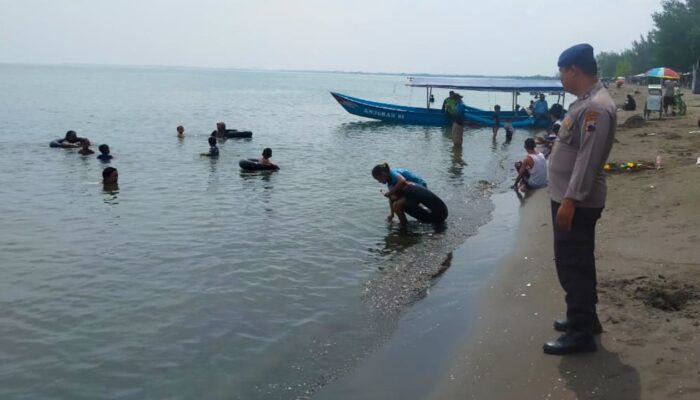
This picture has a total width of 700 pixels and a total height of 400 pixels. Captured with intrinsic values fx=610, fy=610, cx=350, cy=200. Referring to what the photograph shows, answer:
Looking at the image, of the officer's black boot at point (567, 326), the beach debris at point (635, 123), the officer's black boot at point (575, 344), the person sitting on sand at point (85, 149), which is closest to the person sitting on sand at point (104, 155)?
→ the person sitting on sand at point (85, 149)

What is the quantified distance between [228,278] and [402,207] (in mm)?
3979

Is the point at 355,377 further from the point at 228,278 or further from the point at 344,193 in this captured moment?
the point at 344,193

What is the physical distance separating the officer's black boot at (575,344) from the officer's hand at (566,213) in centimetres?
95

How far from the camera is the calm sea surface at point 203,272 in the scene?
587 centimetres

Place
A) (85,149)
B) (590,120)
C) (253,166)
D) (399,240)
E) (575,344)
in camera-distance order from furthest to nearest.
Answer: (85,149) → (253,166) → (399,240) → (575,344) → (590,120)

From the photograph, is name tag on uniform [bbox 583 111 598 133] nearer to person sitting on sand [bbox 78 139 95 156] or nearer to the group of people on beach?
the group of people on beach

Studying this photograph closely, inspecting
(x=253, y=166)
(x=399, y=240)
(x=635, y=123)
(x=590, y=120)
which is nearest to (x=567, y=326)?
(x=590, y=120)

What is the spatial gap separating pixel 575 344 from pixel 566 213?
3.69 feet

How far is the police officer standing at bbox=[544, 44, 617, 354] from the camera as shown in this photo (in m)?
4.32

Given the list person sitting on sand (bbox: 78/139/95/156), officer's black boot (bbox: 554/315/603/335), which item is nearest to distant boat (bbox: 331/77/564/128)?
person sitting on sand (bbox: 78/139/95/156)

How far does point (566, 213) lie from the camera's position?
4.45 m

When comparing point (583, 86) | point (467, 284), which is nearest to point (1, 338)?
point (467, 284)

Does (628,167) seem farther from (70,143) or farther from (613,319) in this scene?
(70,143)

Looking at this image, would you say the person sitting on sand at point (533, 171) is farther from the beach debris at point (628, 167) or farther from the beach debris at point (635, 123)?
the beach debris at point (635, 123)
